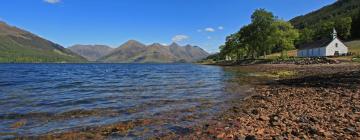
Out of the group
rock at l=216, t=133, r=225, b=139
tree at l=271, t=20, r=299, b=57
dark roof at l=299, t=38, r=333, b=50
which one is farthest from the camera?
tree at l=271, t=20, r=299, b=57

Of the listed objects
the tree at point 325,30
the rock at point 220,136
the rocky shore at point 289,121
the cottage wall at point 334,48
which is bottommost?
the rock at point 220,136

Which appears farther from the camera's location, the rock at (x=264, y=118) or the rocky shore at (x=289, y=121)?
the rock at (x=264, y=118)

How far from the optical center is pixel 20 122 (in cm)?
1573

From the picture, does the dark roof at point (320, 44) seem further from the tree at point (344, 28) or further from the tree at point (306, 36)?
the tree at point (306, 36)

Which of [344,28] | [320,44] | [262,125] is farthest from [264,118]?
[344,28]

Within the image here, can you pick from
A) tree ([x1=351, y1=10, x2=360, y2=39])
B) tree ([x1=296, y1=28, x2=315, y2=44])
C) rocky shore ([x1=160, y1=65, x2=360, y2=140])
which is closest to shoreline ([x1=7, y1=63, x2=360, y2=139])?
rocky shore ([x1=160, y1=65, x2=360, y2=140])

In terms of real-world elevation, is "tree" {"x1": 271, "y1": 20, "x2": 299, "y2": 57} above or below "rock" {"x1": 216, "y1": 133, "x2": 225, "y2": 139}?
above

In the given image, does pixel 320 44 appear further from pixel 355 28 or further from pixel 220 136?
pixel 220 136

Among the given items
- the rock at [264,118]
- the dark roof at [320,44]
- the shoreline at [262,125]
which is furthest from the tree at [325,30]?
the rock at [264,118]

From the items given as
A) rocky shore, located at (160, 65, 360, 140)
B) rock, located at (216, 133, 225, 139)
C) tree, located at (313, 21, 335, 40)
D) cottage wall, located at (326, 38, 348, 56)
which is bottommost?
rock, located at (216, 133, 225, 139)

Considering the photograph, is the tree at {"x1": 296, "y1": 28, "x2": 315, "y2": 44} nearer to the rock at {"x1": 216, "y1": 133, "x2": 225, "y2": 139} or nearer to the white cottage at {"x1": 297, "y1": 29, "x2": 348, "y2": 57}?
the white cottage at {"x1": 297, "y1": 29, "x2": 348, "y2": 57}

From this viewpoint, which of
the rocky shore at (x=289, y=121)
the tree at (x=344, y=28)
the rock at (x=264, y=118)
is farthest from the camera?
the tree at (x=344, y=28)

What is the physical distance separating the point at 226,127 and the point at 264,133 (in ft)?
6.53

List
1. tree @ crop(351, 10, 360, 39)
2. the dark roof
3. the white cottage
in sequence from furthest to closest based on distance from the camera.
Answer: tree @ crop(351, 10, 360, 39)
the dark roof
the white cottage
